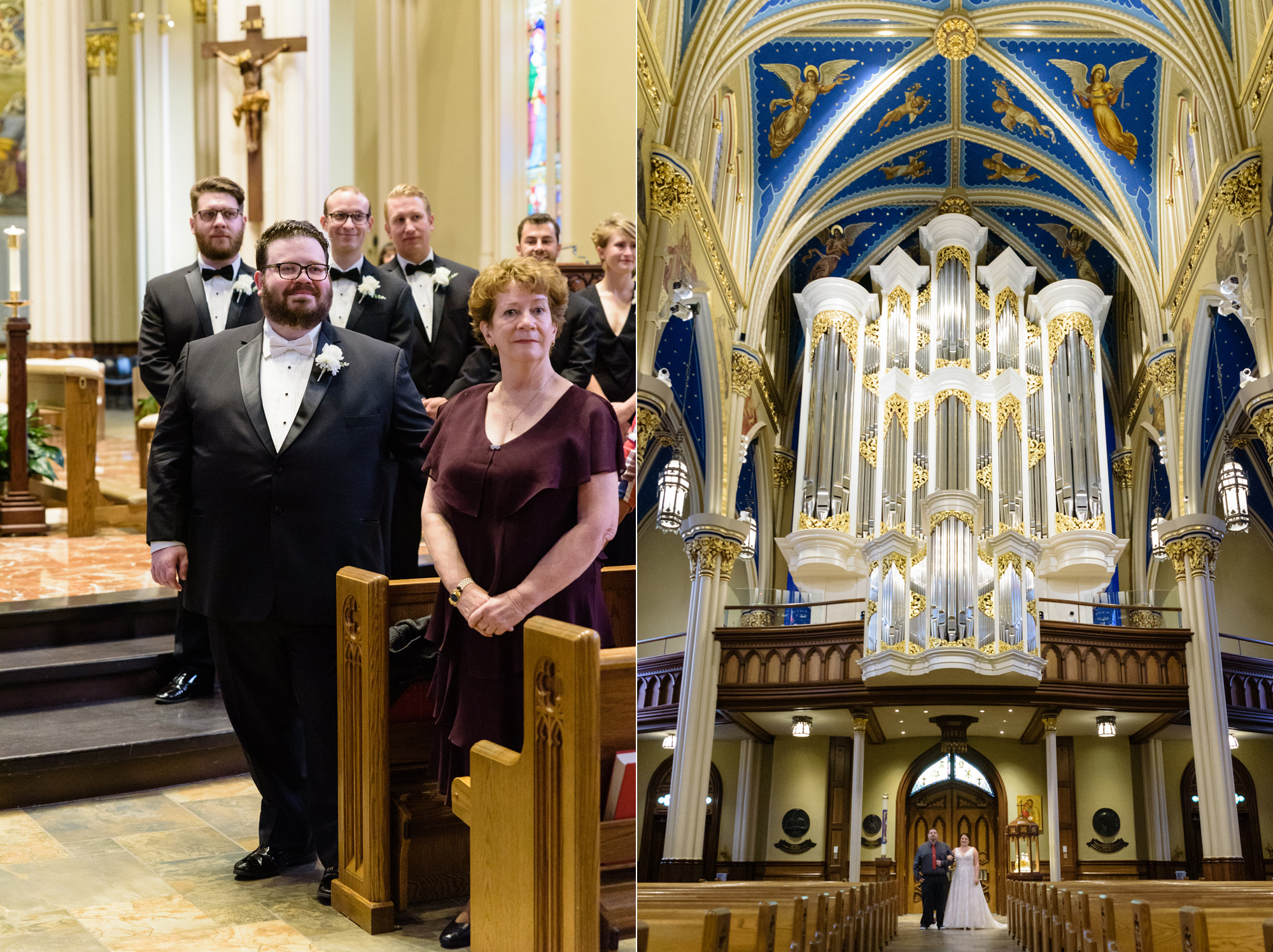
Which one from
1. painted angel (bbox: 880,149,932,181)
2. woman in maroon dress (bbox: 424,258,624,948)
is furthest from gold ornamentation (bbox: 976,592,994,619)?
woman in maroon dress (bbox: 424,258,624,948)

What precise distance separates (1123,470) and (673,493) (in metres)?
0.29

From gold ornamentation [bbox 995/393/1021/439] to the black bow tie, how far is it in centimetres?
413

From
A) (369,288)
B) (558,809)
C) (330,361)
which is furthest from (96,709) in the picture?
(558,809)

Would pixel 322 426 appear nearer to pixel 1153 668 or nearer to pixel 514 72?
pixel 1153 668

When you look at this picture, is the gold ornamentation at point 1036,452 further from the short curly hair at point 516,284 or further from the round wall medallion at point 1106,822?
the short curly hair at point 516,284

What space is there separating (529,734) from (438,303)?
2171 millimetres

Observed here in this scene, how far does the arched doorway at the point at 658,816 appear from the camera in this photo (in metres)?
0.78

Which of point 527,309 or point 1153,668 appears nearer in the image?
point 1153,668

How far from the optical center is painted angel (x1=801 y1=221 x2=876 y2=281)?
0.84 m

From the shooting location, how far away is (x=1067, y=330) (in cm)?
79

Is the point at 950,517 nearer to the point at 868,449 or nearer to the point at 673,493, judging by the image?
the point at 868,449

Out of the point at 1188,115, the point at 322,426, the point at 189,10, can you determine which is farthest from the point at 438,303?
the point at 189,10

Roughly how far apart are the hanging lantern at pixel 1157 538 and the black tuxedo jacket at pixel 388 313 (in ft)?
11.5

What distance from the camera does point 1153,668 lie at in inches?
29.8
